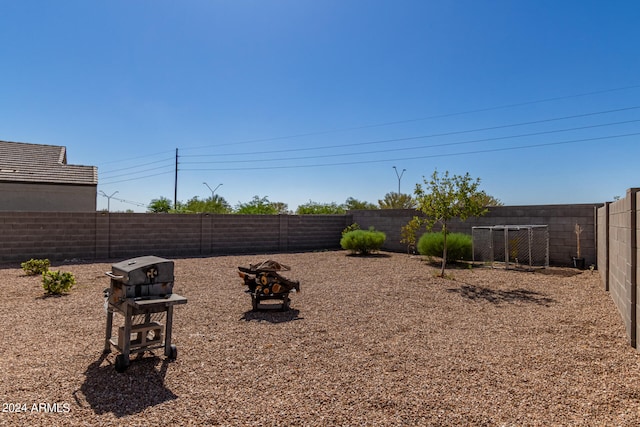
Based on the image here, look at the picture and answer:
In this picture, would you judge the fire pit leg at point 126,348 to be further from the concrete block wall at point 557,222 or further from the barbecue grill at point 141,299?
the concrete block wall at point 557,222

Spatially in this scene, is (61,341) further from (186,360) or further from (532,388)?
(532,388)

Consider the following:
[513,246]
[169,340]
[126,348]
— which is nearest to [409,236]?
[513,246]

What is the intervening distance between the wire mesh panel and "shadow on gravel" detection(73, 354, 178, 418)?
1052cm

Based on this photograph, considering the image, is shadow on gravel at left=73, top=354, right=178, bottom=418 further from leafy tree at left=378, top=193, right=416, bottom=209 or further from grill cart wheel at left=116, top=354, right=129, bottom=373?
leafy tree at left=378, top=193, right=416, bottom=209

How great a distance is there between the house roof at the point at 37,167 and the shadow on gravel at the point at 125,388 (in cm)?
1453

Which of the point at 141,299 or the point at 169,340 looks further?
the point at 169,340

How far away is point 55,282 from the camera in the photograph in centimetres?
759

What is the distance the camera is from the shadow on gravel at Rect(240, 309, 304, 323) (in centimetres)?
594

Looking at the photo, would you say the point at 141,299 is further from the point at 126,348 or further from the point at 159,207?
the point at 159,207

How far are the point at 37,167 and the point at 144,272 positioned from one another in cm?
1656

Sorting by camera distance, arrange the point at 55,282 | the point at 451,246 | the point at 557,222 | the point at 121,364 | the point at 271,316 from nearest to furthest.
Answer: the point at 121,364 → the point at 271,316 → the point at 55,282 → the point at 557,222 → the point at 451,246

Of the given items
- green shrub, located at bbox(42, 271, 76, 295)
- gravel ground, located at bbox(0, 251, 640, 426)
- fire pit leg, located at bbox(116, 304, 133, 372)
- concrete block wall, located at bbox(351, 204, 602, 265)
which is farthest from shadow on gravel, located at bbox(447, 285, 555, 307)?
green shrub, located at bbox(42, 271, 76, 295)

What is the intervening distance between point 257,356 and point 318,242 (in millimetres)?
14090

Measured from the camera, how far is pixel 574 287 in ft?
28.3
